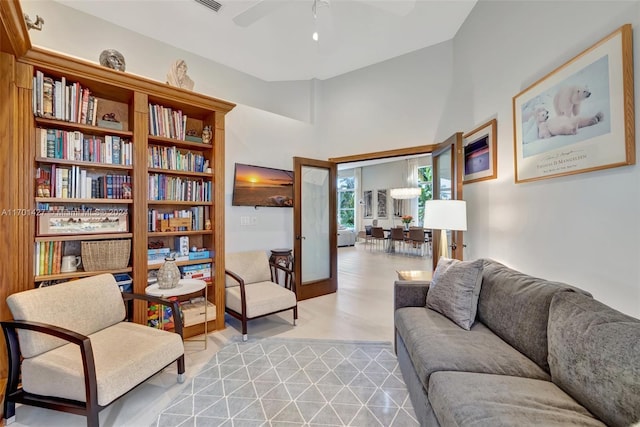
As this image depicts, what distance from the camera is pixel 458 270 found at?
2.07m

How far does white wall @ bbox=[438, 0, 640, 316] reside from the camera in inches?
55.6

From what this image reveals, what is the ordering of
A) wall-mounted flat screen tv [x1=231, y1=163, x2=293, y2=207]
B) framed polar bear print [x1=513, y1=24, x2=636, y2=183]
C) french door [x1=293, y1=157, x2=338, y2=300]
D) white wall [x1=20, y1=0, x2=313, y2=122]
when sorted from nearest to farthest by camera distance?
framed polar bear print [x1=513, y1=24, x2=636, y2=183] → white wall [x1=20, y1=0, x2=313, y2=122] → wall-mounted flat screen tv [x1=231, y1=163, x2=293, y2=207] → french door [x1=293, y1=157, x2=338, y2=300]

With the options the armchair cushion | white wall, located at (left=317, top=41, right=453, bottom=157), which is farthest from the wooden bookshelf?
white wall, located at (left=317, top=41, right=453, bottom=157)

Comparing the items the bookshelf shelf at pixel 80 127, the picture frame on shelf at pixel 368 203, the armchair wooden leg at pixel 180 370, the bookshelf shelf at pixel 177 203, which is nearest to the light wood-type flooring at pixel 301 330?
the armchair wooden leg at pixel 180 370

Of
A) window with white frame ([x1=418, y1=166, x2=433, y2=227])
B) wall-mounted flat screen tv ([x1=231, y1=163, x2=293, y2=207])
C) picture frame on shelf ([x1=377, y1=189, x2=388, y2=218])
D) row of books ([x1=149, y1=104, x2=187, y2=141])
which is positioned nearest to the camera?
row of books ([x1=149, y1=104, x2=187, y2=141])

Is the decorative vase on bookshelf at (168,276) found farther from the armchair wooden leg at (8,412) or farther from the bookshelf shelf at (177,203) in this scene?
the armchair wooden leg at (8,412)

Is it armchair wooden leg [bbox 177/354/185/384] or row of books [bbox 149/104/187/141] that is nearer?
armchair wooden leg [bbox 177/354/185/384]

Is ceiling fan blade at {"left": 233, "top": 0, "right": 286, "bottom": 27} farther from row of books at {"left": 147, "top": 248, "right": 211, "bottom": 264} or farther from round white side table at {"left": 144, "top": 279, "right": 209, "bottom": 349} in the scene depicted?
round white side table at {"left": 144, "top": 279, "right": 209, "bottom": 349}

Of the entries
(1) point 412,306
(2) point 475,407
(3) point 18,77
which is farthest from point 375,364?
(3) point 18,77

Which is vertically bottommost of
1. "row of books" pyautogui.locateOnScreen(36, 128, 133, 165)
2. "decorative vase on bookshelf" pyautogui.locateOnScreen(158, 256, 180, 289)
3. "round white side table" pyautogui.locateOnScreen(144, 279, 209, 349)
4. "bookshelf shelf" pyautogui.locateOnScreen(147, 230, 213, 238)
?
"round white side table" pyautogui.locateOnScreen(144, 279, 209, 349)

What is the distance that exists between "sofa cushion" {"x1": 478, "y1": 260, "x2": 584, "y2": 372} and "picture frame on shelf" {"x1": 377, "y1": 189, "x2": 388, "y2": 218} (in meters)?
8.52

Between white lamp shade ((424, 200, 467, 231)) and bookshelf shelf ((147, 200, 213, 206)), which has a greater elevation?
bookshelf shelf ((147, 200, 213, 206))

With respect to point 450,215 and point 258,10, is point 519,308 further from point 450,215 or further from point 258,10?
point 258,10

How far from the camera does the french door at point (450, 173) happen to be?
112 inches
